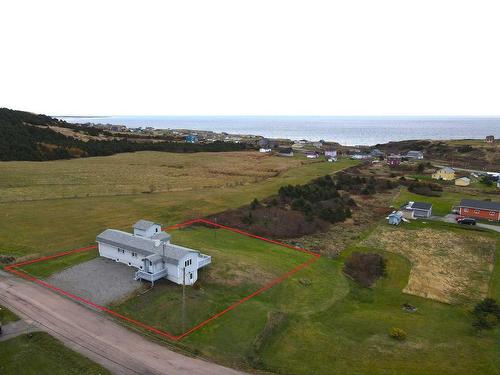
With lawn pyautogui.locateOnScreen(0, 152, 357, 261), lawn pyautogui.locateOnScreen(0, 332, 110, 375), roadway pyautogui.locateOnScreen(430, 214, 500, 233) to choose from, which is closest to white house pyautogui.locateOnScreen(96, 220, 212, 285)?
lawn pyautogui.locateOnScreen(0, 152, 357, 261)

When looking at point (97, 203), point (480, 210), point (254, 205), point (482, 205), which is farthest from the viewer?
point (97, 203)

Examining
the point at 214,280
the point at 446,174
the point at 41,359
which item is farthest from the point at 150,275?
the point at 446,174

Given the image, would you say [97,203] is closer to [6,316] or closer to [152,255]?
[152,255]

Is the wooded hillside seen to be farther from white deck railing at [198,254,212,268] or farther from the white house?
white deck railing at [198,254,212,268]

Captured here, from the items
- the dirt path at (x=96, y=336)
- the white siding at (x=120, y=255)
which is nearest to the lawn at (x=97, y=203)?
the white siding at (x=120, y=255)

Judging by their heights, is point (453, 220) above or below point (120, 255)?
below

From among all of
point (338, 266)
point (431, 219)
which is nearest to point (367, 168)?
point (431, 219)
